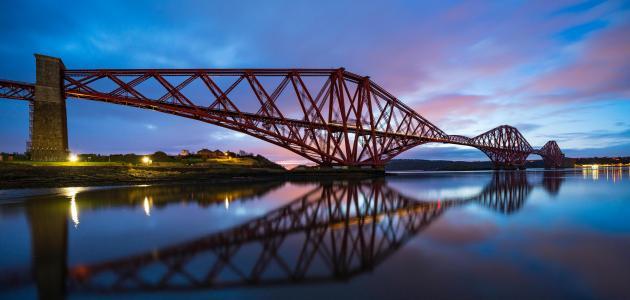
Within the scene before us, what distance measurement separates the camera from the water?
4520 mm

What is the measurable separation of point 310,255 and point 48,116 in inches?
1141

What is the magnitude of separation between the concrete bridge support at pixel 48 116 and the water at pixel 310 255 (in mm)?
16811

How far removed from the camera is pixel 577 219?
10969mm

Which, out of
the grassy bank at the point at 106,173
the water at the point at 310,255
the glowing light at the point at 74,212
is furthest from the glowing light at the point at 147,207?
the grassy bank at the point at 106,173

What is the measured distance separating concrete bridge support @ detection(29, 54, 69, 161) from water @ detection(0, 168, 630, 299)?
16.8 metres

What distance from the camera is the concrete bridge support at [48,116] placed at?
2425cm

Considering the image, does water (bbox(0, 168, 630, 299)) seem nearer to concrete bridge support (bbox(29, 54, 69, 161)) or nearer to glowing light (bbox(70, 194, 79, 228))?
glowing light (bbox(70, 194, 79, 228))

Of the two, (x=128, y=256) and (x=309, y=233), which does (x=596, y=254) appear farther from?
(x=128, y=256)

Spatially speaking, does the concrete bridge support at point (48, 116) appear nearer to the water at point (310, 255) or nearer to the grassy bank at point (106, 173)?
the grassy bank at point (106, 173)

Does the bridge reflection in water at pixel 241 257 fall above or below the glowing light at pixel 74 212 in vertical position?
below

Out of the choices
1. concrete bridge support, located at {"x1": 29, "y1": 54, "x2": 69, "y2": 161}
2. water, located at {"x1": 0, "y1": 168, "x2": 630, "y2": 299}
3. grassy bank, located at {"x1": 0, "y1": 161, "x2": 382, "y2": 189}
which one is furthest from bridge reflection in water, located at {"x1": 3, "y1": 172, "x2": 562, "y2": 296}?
concrete bridge support, located at {"x1": 29, "y1": 54, "x2": 69, "y2": 161}

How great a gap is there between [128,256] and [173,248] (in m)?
0.86

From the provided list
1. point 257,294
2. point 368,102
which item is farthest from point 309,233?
point 368,102

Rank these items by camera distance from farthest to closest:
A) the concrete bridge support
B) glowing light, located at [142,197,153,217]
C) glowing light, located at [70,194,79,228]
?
the concrete bridge support < glowing light, located at [142,197,153,217] < glowing light, located at [70,194,79,228]
